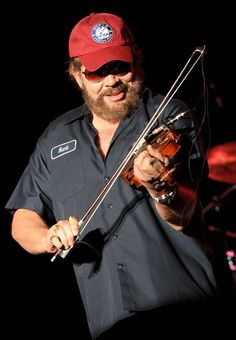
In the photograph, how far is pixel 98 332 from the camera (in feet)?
7.26

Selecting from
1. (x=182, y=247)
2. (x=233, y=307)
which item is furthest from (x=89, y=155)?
(x=233, y=307)

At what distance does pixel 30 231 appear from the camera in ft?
7.93

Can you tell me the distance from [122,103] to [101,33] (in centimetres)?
35

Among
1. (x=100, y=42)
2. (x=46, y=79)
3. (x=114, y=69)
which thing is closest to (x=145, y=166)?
(x=114, y=69)

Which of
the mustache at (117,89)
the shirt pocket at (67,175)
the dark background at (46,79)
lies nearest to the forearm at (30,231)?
the shirt pocket at (67,175)

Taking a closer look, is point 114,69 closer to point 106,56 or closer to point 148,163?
point 106,56

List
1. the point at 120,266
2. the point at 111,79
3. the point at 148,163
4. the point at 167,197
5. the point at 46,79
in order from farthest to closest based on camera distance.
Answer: the point at 46,79 < the point at 111,79 < the point at 120,266 < the point at 167,197 < the point at 148,163

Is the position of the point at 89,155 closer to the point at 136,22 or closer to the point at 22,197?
the point at 22,197

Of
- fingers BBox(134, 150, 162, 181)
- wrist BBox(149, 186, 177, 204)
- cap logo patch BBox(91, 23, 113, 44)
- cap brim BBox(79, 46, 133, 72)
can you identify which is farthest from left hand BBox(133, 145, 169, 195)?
cap logo patch BBox(91, 23, 113, 44)

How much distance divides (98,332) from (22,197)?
743 millimetres

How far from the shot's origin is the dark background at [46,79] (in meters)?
3.75

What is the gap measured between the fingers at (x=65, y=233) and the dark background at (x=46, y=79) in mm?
1781

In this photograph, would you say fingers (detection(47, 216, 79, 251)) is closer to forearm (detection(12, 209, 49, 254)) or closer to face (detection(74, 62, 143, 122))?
forearm (detection(12, 209, 49, 254))

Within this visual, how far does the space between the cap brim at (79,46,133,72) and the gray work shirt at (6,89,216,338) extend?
183 millimetres
